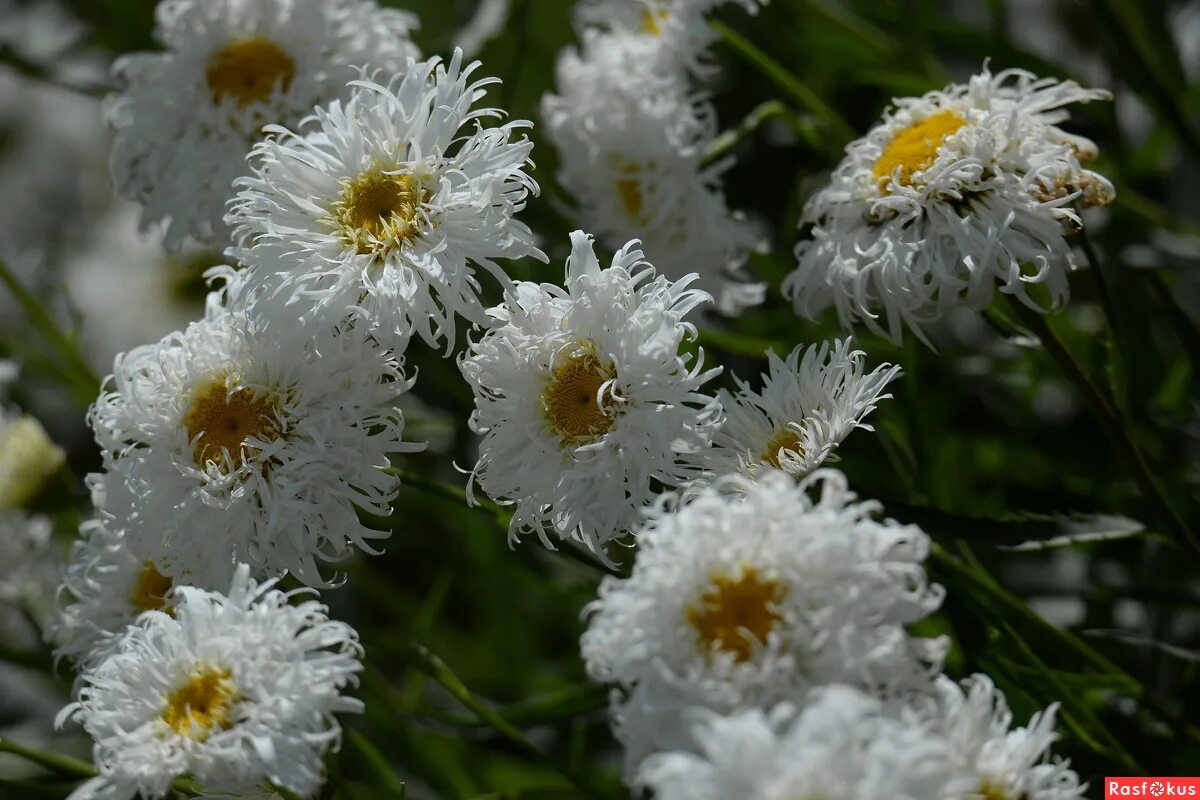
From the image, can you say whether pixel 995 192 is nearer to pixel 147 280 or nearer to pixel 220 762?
pixel 220 762

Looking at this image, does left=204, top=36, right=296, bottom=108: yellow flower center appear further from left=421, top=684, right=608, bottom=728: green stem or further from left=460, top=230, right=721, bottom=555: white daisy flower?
left=421, top=684, right=608, bottom=728: green stem

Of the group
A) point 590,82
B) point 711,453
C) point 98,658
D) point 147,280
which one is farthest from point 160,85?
point 147,280

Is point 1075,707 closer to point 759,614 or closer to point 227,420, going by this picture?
point 759,614

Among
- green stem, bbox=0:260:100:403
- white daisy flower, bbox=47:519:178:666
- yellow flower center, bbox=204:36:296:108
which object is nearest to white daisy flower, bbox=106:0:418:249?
yellow flower center, bbox=204:36:296:108

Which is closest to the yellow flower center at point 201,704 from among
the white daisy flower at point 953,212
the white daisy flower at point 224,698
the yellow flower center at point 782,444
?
the white daisy flower at point 224,698

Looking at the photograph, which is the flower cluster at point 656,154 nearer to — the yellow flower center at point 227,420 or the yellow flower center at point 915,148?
the yellow flower center at point 915,148
